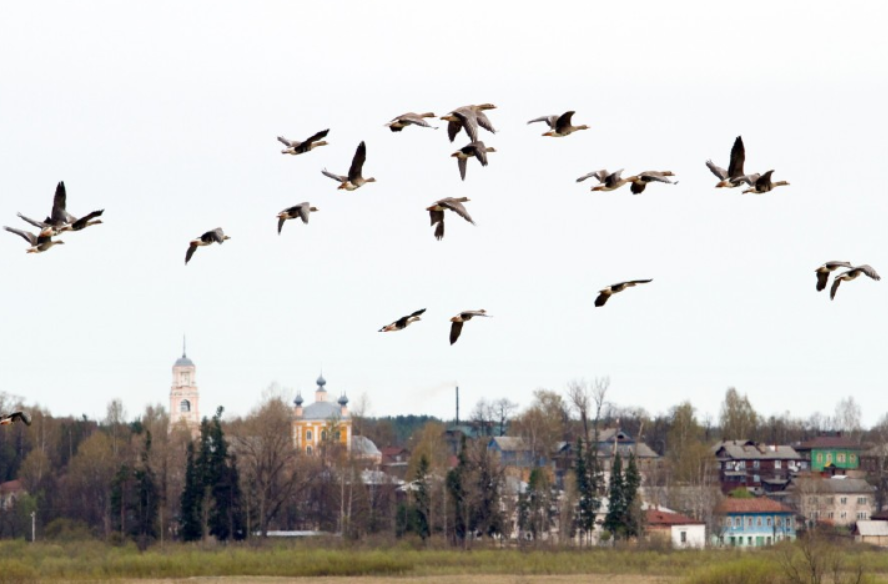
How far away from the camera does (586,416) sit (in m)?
148

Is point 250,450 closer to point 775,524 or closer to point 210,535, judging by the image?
point 210,535

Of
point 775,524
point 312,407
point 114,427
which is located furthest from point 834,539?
point 312,407

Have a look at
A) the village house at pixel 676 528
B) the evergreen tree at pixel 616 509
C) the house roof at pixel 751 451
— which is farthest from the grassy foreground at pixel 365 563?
the house roof at pixel 751 451

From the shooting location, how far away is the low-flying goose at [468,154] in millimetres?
27234

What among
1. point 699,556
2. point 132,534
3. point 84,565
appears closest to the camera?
point 84,565

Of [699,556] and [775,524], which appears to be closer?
[699,556]

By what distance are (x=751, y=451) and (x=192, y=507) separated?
66.8 m

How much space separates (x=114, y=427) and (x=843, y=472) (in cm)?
5763

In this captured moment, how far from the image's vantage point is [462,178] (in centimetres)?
2764

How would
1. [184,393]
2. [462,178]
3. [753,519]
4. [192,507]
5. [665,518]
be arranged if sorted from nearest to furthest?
[462,178], [192,507], [665,518], [753,519], [184,393]

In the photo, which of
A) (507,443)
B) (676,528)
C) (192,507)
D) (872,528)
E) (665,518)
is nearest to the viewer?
(192,507)

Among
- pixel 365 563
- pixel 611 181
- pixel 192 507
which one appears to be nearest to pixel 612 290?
pixel 611 181

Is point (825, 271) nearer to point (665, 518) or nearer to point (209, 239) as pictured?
point (209, 239)

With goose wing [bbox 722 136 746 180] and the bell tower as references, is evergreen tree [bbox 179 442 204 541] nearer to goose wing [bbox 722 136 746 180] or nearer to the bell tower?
goose wing [bbox 722 136 746 180]
